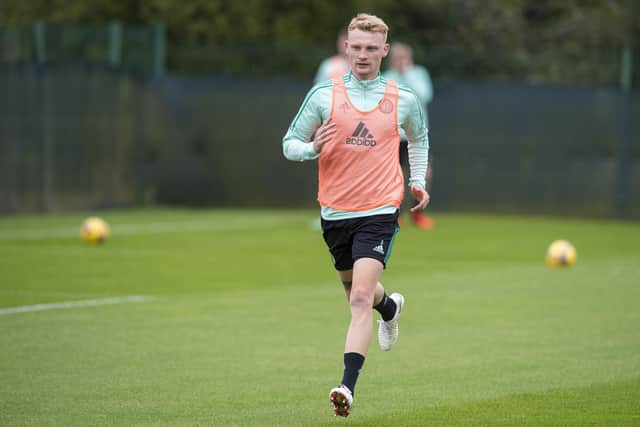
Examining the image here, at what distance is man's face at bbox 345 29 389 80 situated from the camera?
6816 mm

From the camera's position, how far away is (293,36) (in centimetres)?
3098

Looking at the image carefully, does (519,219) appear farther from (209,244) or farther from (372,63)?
(372,63)

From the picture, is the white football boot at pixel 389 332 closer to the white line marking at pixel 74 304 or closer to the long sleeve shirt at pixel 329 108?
the long sleeve shirt at pixel 329 108

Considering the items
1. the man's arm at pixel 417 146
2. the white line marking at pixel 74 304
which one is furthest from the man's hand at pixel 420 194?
the white line marking at pixel 74 304

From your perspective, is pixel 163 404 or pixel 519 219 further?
pixel 519 219

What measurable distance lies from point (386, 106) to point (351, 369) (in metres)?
1.51

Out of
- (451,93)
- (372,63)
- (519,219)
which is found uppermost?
(372,63)

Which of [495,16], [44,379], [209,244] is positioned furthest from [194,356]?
[495,16]

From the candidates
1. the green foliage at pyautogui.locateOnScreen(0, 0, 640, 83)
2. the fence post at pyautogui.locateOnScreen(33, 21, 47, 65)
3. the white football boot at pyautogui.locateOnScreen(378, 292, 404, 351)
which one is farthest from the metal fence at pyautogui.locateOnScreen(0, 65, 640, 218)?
the white football boot at pyautogui.locateOnScreen(378, 292, 404, 351)

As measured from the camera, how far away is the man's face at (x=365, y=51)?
682cm

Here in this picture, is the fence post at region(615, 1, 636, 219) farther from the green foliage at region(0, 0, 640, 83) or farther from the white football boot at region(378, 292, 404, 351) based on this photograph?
the white football boot at region(378, 292, 404, 351)

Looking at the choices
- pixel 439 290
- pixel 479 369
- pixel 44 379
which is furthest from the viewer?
pixel 439 290

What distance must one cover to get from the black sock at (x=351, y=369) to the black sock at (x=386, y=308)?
114 centimetres

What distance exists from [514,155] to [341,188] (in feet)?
47.9
